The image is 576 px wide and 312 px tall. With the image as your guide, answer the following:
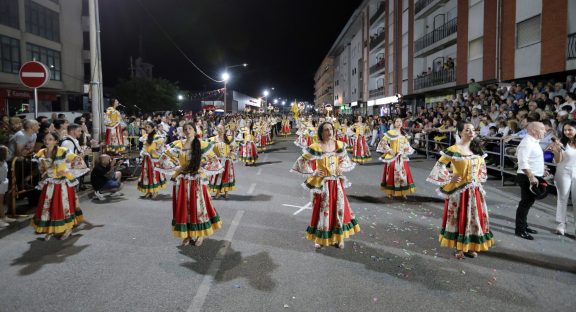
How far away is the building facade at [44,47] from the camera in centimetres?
3030

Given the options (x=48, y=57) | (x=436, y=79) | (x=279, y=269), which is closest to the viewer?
(x=279, y=269)

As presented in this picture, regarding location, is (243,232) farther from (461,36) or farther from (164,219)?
(461,36)

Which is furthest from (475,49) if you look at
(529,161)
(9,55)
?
(9,55)

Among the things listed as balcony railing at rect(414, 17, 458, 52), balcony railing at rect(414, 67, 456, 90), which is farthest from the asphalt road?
balcony railing at rect(414, 17, 458, 52)

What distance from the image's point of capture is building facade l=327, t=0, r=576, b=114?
1916 cm

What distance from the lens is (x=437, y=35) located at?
1273 inches

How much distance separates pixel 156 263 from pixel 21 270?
5.53ft

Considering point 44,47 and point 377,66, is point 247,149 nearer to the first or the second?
point 44,47

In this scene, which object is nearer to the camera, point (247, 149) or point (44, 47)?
point (247, 149)

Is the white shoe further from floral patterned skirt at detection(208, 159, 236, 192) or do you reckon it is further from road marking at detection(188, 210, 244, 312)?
floral patterned skirt at detection(208, 159, 236, 192)

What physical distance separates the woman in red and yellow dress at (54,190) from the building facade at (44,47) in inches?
949

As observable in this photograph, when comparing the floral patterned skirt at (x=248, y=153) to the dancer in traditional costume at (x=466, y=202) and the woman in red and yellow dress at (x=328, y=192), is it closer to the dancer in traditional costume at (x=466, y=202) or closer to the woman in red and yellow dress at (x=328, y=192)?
the woman in red and yellow dress at (x=328, y=192)

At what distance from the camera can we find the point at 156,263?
5953mm

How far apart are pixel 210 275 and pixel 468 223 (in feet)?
11.1
